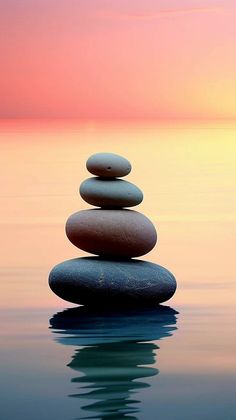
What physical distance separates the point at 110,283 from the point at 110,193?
Answer: 0.98 meters

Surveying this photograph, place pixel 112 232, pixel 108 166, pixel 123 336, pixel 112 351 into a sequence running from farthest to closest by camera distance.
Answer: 1. pixel 108 166
2. pixel 112 232
3. pixel 123 336
4. pixel 112 351

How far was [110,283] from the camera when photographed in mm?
12711

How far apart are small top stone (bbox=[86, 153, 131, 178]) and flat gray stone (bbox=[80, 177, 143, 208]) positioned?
96 millimetres

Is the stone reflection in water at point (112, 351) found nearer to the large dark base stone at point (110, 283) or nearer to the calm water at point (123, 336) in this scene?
the calm water at point (123, 336)

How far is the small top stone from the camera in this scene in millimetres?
13219

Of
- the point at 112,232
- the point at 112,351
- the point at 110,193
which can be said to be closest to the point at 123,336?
the point at 112,351

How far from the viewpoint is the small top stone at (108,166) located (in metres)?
13.2

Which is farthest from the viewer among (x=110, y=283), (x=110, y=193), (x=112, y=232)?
(x=110, y=193)

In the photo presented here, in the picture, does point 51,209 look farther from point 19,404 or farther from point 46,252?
point 19,404

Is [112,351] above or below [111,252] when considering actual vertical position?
below

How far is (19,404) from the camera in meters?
9.27

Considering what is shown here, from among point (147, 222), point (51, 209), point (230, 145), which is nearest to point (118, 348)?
point (147, 222)

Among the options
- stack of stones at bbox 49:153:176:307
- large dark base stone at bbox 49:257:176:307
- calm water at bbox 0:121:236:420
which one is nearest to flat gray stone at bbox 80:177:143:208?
stack of stones at bbox 49:153:176:307

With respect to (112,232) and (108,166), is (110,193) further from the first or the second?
(112,232)
